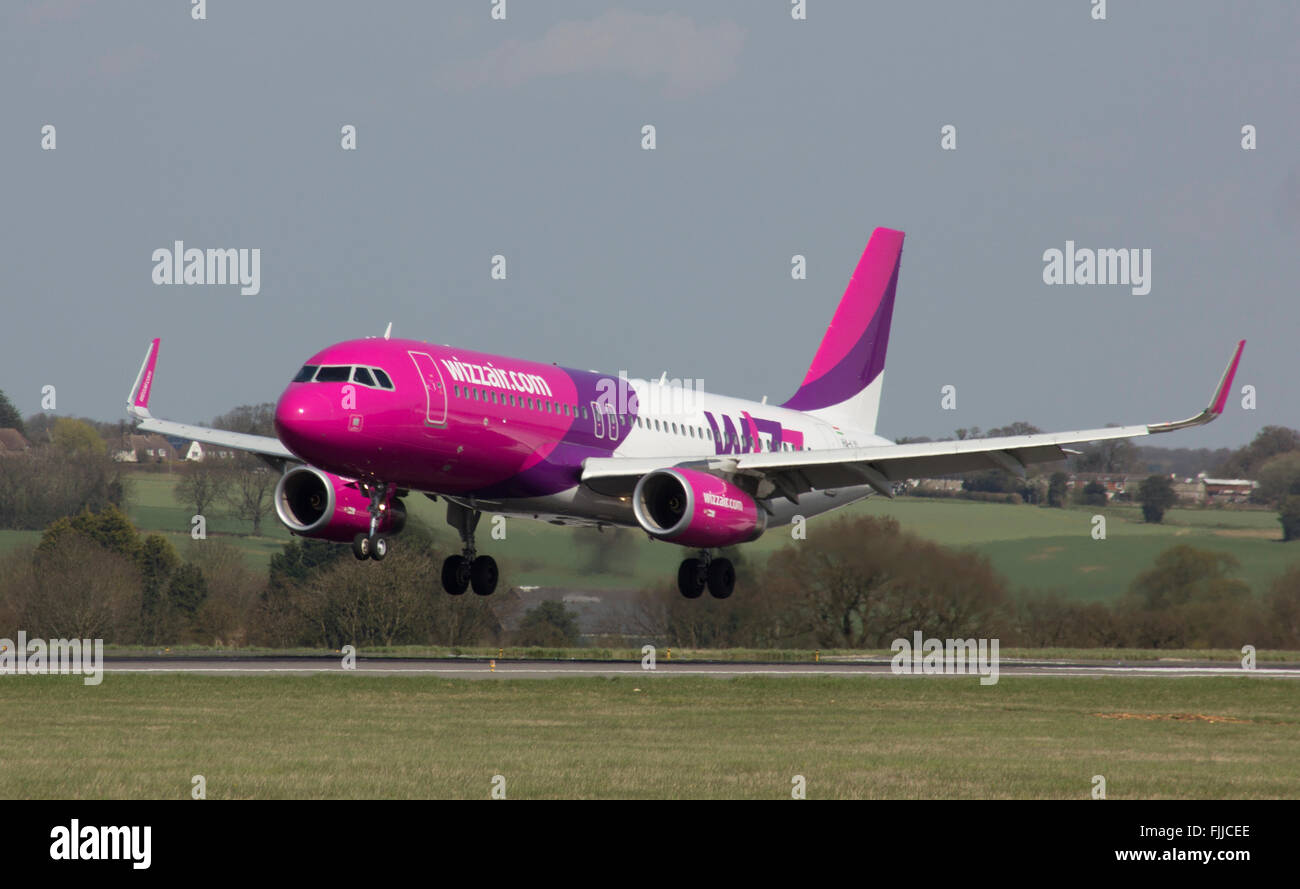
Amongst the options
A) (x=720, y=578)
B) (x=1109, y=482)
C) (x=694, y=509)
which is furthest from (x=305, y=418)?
(x=1109, y=482)

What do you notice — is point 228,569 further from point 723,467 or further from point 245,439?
point 723,467

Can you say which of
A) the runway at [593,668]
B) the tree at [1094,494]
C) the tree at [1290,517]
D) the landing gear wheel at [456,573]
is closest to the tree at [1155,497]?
the tree at [1094,494]

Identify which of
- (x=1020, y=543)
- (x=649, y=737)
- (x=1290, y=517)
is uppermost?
(x=1290, y=517)

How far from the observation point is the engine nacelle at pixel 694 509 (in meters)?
42.1

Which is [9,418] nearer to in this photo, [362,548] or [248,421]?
[248,421]

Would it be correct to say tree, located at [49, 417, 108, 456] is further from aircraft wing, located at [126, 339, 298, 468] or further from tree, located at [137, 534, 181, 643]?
aircraft wing, located at [126, 339, 298, 468]


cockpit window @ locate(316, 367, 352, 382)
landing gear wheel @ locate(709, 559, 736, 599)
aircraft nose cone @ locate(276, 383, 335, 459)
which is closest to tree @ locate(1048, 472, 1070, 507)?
landing gear wheel @ locate(709, 559, 736, 599)

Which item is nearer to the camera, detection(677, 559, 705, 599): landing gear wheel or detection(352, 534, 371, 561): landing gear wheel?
detection(352, 534, 371, 561): landing gear wheel

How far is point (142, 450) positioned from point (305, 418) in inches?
2982

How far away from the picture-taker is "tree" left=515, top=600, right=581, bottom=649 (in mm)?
74281

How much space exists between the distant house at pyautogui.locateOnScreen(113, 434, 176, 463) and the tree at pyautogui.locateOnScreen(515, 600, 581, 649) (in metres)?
31.1

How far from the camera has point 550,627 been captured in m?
75.3

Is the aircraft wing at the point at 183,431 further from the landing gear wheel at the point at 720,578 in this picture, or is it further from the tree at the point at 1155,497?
the tree at the point at 1155,497
